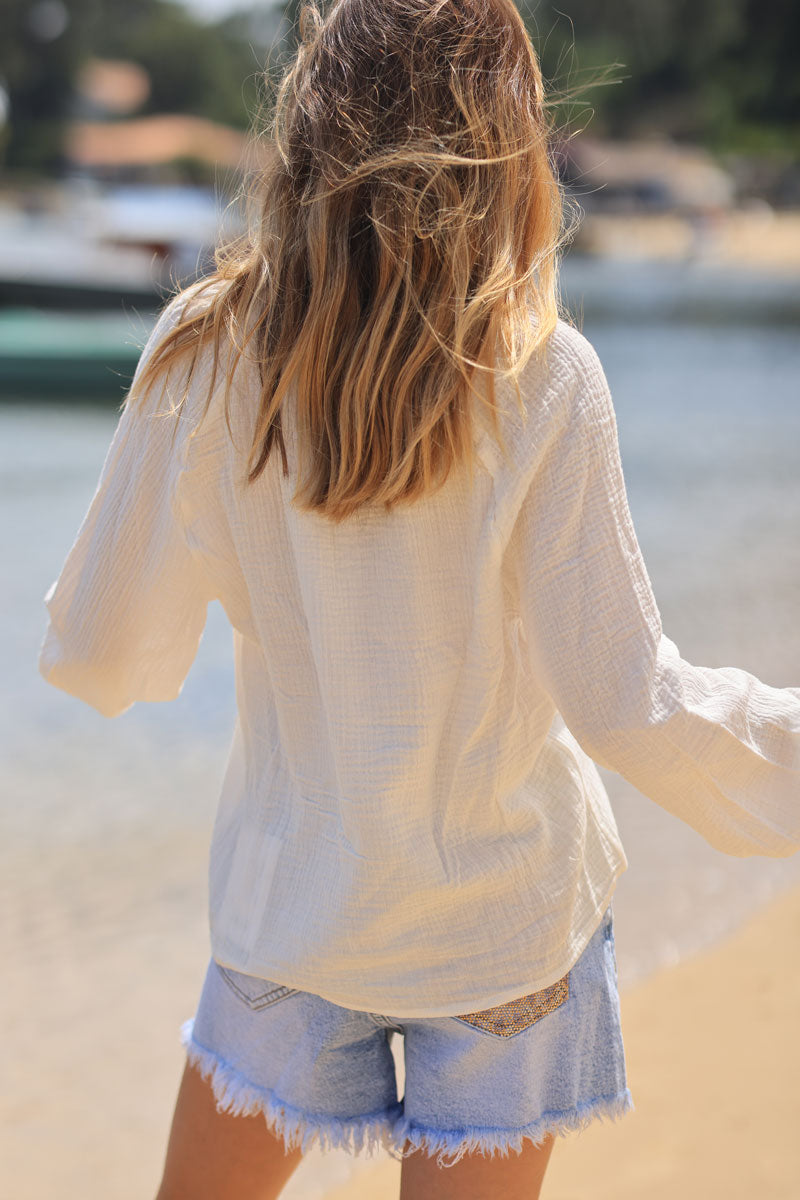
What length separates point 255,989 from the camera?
110 cm

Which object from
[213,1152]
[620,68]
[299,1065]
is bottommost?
[213,1152]

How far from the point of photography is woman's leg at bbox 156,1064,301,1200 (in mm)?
1132

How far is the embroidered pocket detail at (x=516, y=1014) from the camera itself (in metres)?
1.04

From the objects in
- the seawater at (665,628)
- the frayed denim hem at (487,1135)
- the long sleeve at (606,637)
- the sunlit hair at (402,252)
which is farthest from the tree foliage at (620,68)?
the frayed denim hem at (487,1135)

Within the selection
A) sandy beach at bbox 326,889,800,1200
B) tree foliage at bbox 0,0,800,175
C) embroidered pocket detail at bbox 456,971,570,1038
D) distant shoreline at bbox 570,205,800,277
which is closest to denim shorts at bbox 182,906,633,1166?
embroidered pocket detail at bbox 456,971,570,1038

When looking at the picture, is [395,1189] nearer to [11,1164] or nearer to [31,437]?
[11,1164]

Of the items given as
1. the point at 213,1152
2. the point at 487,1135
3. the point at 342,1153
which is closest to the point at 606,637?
the point at 487,1135

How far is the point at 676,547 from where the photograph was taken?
22.0ft

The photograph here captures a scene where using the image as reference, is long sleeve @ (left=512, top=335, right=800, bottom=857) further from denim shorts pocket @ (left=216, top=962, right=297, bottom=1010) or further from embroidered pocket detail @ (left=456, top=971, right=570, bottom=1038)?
denim shorts pocket @ (left=216, top=962, right=297, bottom=1010)

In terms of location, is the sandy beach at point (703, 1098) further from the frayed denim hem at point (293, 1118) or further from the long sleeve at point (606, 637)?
the long sleeve at point (606, 637)

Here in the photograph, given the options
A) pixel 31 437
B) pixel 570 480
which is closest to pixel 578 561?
pixel 570 480

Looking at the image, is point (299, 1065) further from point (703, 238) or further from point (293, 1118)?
point (703, 238)

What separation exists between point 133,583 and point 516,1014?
1.63ft

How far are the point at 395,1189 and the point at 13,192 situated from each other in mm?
41902
